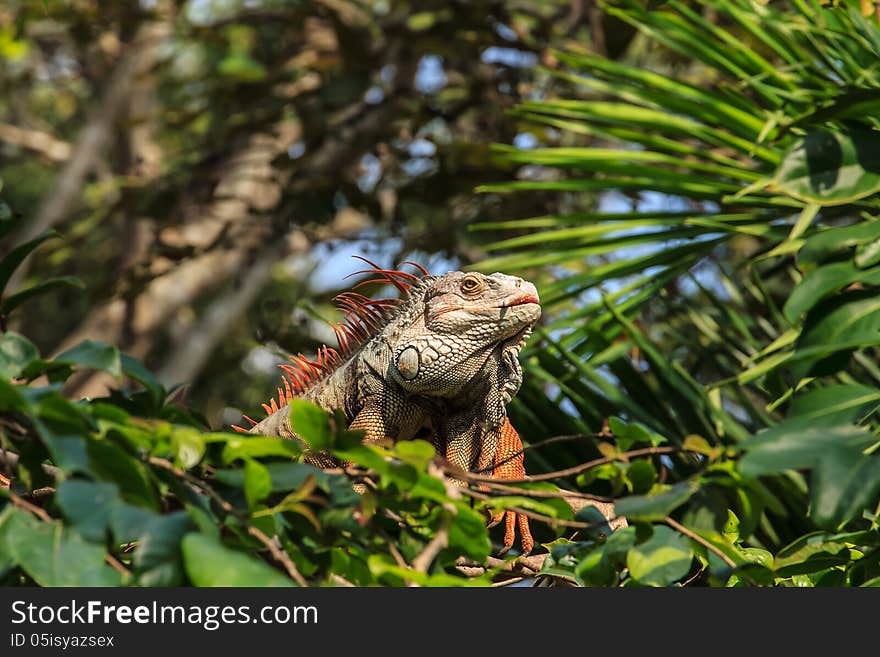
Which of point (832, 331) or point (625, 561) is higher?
point (832, 331)

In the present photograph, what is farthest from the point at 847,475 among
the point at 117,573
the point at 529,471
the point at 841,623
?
the point at 529,471

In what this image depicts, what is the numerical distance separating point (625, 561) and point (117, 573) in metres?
0.71

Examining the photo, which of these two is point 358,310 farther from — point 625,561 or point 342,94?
point 342,94

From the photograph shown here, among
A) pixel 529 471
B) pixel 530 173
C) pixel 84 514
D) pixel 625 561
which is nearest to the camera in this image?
pixel 84 514

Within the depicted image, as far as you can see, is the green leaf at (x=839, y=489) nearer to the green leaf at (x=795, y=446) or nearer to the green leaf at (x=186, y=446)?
the green leaf at (x=795, y=446)

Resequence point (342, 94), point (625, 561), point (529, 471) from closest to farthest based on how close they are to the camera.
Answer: point (625, 561) < point (529, 471) < point (342, 94)

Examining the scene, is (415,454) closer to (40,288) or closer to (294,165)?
(40,288)

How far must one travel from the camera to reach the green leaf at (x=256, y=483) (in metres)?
1.52

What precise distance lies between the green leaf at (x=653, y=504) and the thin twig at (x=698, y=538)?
84 mm

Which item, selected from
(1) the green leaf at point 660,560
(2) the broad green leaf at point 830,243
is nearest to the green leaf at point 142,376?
(1) the green leaf at point 660,560

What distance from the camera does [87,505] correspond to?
138cm

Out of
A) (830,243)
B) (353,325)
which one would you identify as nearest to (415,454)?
(353,325)

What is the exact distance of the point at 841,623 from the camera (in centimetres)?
157

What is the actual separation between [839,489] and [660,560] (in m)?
0.28
